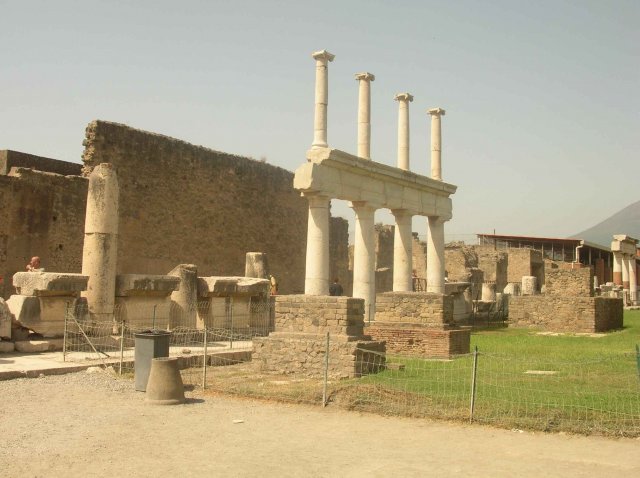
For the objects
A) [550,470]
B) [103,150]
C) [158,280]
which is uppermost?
[103,150]

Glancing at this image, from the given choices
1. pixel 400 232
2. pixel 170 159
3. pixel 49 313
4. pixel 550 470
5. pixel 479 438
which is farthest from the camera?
pixel 170 159

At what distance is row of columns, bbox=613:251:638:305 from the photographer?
41.0 meters

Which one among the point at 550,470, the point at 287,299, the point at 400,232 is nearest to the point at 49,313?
the point at 287,299

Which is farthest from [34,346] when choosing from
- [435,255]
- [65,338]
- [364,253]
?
[435,255]

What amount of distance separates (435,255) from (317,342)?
11948 mm

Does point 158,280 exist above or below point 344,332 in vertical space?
above

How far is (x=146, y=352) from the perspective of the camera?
939 cm

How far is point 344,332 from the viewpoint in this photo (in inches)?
420

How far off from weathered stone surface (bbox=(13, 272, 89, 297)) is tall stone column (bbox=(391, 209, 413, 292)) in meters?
9.99

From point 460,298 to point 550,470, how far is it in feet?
Result: 59.7

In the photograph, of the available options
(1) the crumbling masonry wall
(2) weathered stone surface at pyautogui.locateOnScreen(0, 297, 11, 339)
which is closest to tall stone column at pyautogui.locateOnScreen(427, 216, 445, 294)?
(1) the crumbling masonry wall

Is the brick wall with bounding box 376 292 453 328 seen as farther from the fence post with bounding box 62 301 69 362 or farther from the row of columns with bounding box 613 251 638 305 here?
the row of columns with bounding box 613 251 638 305

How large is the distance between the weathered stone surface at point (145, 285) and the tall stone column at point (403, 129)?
27.9 ft

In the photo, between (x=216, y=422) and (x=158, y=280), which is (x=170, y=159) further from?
(x=216, y=422)
